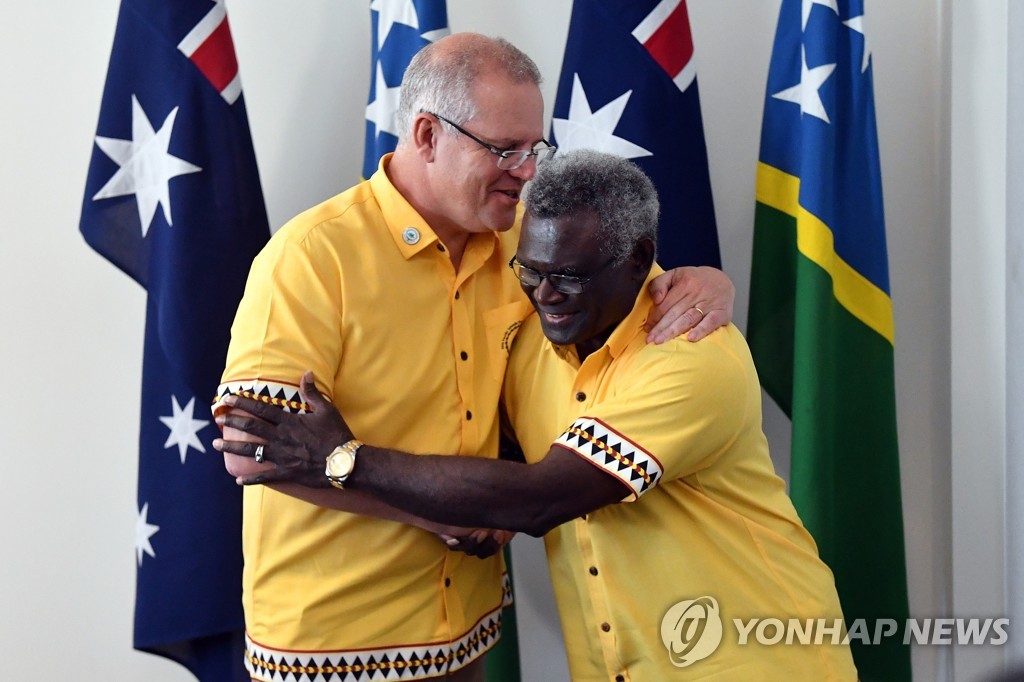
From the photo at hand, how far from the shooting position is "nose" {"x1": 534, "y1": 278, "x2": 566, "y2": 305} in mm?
1616

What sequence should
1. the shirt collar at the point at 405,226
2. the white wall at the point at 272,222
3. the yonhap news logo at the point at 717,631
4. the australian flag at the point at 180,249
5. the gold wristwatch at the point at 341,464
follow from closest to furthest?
1. the gold wristwatch at the point at 341,464
2. the yonhap news logo at the point at 717,631
3. the shirt collar at the point at 405,226
4. the australian flag at the point at 180,249
5. the white wall at the point at 272,222

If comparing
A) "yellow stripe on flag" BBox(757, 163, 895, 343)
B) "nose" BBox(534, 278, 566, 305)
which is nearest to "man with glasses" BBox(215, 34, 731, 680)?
"nose" BBox(534, 278, 566, 305)

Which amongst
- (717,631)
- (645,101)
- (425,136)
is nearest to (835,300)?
(645,101)

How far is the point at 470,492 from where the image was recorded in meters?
1.57

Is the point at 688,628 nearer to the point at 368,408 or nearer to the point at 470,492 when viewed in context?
the point at 470,492

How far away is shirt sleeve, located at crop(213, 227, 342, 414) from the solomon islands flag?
46.3 inches

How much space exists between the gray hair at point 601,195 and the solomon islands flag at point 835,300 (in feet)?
2.79

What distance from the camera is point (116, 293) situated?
2709 millimetres

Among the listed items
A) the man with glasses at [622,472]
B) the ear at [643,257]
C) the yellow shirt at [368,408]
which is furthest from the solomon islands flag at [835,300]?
the yellow shirt at [368,408]

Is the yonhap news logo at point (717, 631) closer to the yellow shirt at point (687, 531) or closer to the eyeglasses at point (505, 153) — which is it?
the yellow shirt at point (687, 531)

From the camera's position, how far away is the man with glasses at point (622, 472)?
1.58 metres

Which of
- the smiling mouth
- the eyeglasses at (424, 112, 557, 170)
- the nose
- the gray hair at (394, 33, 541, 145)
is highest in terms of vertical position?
the gray hair at (394, 33, 541, 145)

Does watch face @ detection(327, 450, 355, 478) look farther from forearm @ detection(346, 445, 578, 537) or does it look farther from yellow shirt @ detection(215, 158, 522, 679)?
yellow shirt @ detection(215, 158, 522, 679)

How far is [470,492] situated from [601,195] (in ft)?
1.62
